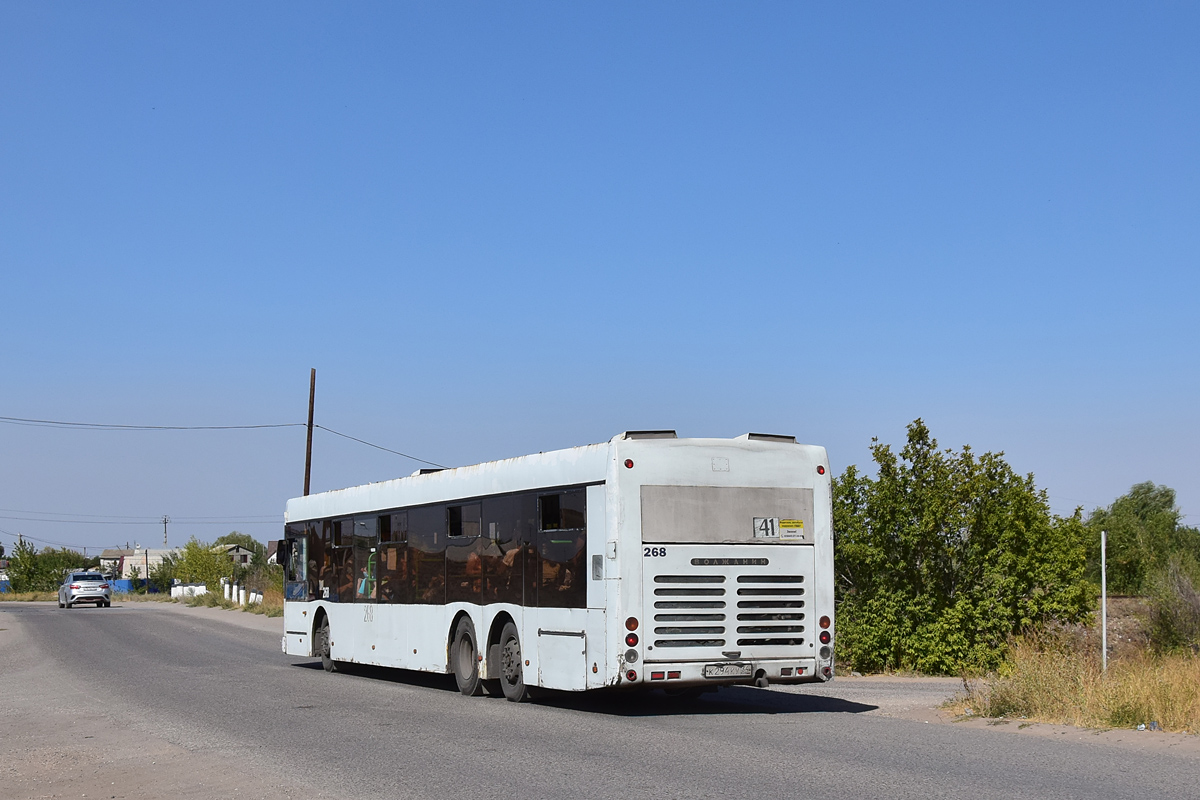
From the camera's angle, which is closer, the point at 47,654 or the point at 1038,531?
the point at 1038,531

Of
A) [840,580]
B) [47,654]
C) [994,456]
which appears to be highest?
[994,456]

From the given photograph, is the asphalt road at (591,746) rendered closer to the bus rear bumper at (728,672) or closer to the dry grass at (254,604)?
the bus rear bumper at (728,672)

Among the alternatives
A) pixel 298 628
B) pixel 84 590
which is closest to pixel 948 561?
pixel 298 628

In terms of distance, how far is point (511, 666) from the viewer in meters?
16.3

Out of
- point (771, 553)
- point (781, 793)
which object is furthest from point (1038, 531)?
point (781, 793)

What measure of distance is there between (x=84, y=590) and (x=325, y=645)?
4666cm

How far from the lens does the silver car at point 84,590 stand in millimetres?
63750

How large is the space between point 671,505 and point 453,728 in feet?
10.7

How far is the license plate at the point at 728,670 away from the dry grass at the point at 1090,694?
2615 millimetres

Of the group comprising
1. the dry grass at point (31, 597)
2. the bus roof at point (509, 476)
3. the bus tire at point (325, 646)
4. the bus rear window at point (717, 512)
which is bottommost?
the dry grass at point (31, 597)

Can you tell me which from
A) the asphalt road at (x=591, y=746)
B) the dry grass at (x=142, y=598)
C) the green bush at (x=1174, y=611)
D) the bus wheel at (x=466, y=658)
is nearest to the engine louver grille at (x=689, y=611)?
the asphalt road at (x=591, y=746)

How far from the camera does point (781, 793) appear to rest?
30.2 feet

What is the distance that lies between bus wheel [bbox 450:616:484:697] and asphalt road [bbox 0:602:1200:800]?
0.85 ft

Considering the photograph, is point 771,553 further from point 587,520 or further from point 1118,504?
point 1118,504
